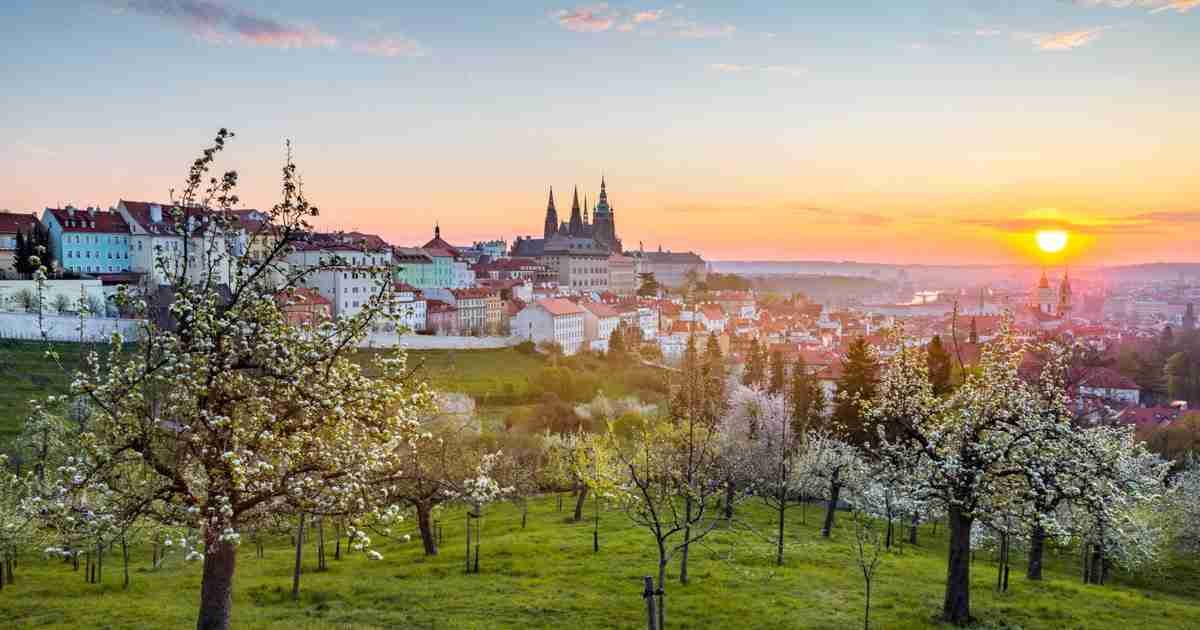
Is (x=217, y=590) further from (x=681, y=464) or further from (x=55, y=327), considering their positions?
(x=55, y=327)

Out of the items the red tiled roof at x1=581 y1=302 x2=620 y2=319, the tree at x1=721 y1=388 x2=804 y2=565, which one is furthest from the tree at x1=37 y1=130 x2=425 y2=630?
the red tiled roof at x1=581 y1=302 x2=620 y2=319

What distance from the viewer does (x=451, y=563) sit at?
2994 cm

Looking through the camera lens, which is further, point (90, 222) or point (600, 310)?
point (600, 310)

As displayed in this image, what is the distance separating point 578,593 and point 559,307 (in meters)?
105

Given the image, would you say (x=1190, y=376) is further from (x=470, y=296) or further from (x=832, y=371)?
(x=470, y=296)

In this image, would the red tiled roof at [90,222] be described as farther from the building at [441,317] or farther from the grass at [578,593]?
the grass at [578,593]

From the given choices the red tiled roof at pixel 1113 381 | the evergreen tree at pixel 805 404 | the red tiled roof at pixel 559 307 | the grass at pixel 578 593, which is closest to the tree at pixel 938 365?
the evergreen tree at pixel 805 404

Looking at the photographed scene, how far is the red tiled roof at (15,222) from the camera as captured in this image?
95.8 metres

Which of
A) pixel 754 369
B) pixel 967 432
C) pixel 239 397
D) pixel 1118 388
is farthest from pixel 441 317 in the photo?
pixel 239 397

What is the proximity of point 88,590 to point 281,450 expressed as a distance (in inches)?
763

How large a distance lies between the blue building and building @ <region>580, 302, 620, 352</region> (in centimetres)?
6775

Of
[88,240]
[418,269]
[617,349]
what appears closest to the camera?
[88,240]

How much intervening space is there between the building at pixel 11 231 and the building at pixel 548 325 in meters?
61.5

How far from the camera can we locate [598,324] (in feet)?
460
